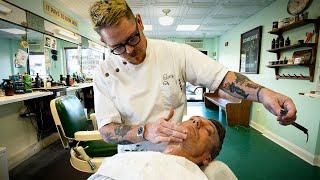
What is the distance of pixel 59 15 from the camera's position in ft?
13.8

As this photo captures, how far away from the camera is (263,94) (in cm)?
99

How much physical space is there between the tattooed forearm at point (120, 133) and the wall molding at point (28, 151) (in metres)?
2.46

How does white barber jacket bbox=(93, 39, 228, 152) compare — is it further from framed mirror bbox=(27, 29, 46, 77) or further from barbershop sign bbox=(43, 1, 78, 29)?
barbershop sign bbox=(43, 1, 78, 29)

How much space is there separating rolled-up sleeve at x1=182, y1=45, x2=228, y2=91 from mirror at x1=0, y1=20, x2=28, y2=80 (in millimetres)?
2645

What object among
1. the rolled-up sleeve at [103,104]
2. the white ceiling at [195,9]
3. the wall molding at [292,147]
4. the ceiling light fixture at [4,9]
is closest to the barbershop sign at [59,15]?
the white ceiling at [195,9]

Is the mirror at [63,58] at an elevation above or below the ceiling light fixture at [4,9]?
below

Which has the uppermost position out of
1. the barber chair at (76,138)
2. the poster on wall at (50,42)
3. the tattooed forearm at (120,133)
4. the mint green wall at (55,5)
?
the mint green wall at (55,5)

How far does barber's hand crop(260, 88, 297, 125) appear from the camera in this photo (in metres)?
0.87

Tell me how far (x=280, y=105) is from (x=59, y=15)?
4466mm

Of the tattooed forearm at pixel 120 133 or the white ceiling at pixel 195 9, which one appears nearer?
the tattooed forearm at pixel 120 133

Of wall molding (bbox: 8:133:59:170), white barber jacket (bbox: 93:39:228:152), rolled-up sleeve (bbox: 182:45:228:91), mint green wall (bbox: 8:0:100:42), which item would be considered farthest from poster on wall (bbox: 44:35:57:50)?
rolled-up sleeve (bbox: 182:45:228:91)

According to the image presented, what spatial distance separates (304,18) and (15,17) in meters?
4.13

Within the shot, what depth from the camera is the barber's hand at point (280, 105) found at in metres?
0.87

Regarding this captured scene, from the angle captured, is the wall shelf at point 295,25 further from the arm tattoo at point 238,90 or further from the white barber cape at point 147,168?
the white barber cape at point 147,168
